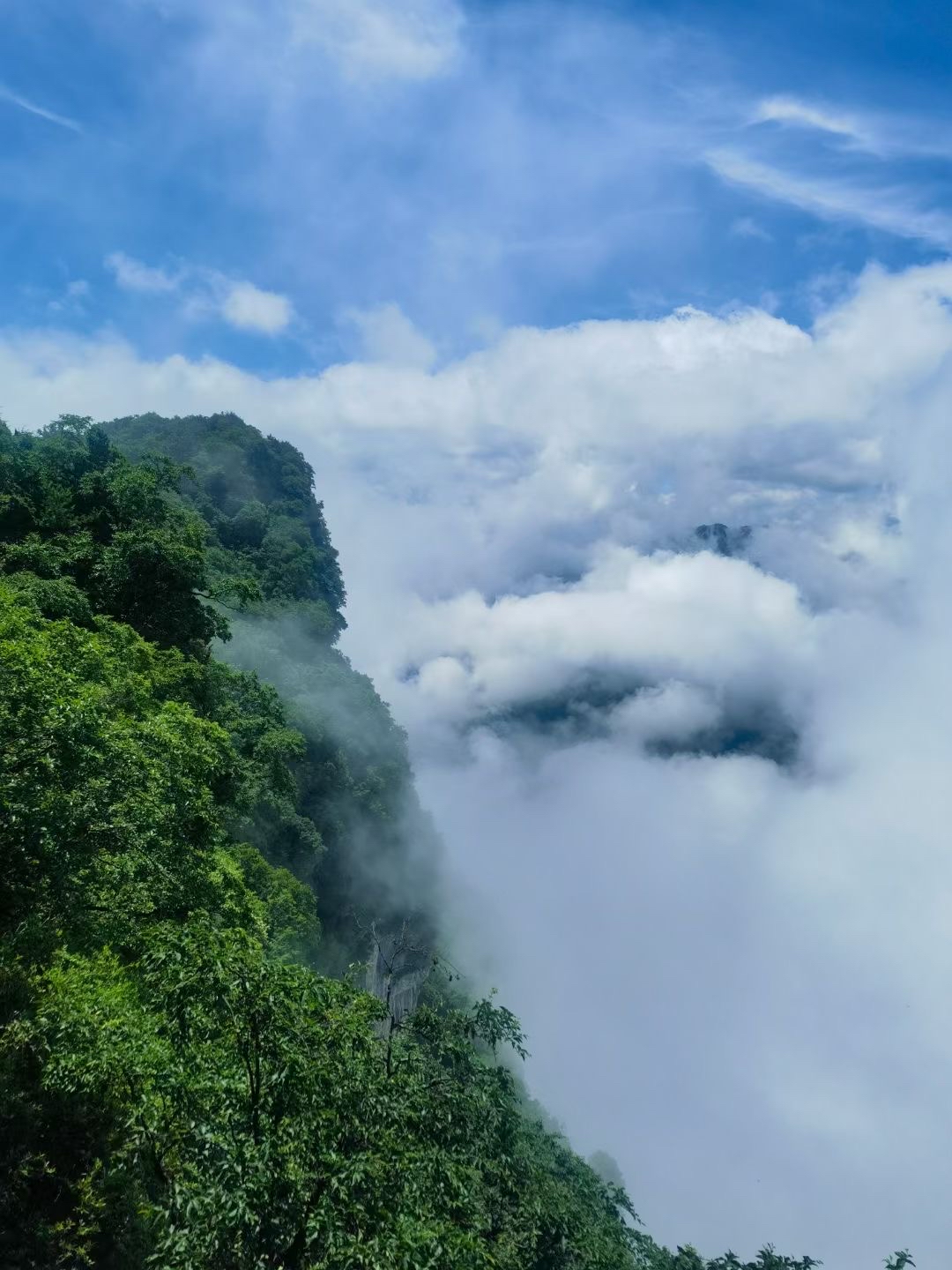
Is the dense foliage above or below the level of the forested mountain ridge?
above

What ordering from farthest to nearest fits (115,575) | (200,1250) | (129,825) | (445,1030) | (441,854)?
1. (441,854)
2. (115,575)
3. (445,1030)
4. (129,825)
5. (200,1250)

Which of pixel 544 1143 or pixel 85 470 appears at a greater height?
pixel 85 470

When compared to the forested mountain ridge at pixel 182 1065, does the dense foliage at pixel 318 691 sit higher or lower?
higher

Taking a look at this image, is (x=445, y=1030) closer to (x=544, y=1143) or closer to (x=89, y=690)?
(x=89, y=690)

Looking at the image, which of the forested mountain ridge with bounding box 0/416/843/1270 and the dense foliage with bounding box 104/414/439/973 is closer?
the forested mountain ridge with bounding box 0/416/843/1270

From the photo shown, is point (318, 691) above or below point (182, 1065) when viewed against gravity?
above

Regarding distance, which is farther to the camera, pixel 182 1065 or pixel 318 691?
pixel 318 691

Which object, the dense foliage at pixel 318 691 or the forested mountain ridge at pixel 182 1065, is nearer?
the forested mountain ridge at pixel 182 1065

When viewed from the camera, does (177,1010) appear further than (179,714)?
No

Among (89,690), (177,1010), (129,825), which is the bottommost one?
(177,1010)

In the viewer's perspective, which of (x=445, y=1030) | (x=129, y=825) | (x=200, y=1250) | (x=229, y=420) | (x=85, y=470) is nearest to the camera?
(x=200, y=1250)

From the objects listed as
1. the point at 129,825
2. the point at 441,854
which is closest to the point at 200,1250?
the point at 129,825
